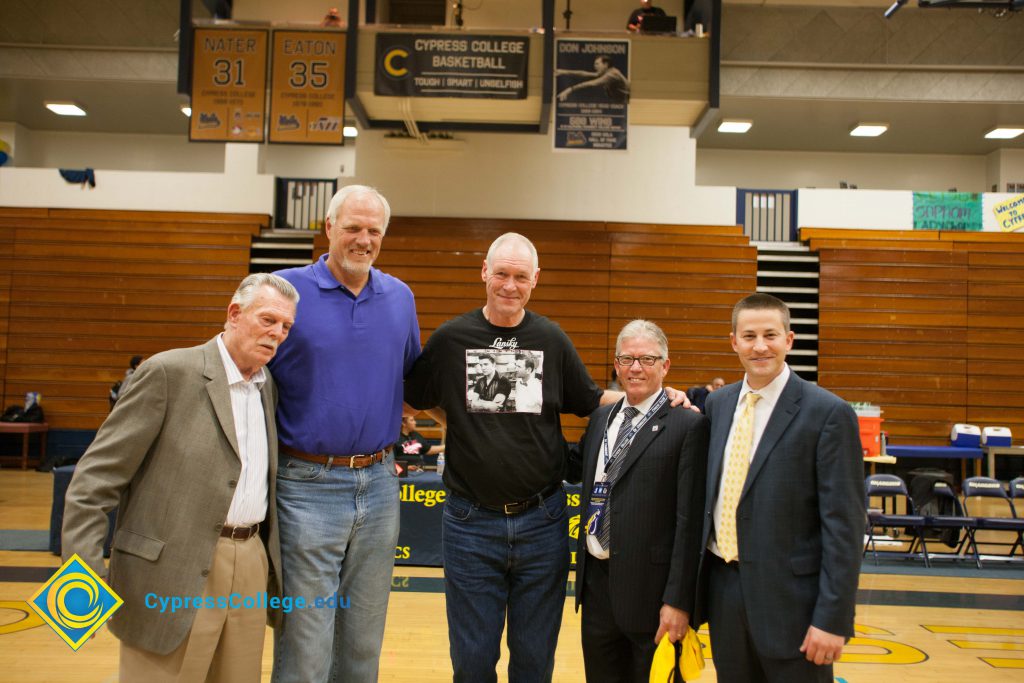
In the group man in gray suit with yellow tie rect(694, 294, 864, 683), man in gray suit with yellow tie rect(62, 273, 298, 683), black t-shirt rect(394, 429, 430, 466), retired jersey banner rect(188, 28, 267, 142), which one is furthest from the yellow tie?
retired jersey banner rect(188, 28, 267, 142)

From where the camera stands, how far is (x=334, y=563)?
2.23m

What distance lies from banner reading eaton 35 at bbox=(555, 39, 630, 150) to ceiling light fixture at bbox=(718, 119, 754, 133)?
16.2ft

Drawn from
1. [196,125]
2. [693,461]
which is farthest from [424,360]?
[196,125]

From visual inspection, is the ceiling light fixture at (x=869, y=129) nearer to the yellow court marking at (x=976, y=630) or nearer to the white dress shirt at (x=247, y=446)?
the yellow court marking at (x=976, y=630)

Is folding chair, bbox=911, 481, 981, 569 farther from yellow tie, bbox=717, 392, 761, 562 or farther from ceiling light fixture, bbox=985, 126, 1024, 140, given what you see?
ceiling light fixture, bbox=985, 126, 1024, 140

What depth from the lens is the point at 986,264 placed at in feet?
37.8

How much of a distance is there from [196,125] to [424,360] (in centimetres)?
707

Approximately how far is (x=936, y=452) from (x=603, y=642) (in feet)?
31.7

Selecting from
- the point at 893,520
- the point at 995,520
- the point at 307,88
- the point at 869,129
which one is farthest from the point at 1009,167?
the point at 307,88

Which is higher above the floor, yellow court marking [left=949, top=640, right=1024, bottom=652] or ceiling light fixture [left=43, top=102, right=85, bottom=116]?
ceiling light fixture [left=43, top=102, right=85, bottom=116]

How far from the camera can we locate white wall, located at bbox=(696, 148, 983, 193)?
47.2ft

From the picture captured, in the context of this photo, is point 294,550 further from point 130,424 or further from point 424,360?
point 424,360

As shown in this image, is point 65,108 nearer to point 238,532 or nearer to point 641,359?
point 238,532

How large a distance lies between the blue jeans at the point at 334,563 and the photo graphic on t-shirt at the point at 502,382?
356 mm
